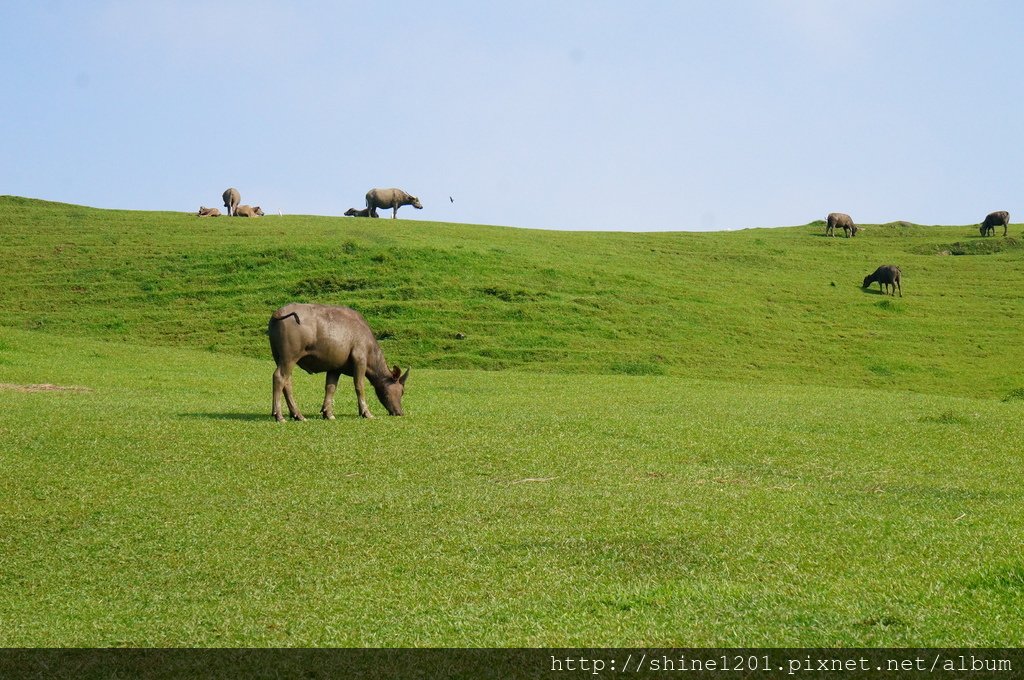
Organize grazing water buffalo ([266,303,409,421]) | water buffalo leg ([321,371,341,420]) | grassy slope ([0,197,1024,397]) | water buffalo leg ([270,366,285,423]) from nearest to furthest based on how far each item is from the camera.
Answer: grazing water buffalo ([266,303,409,421])
water buffalo leg ([270,366,285,423])
water buffalo leg ([321,371,341,420])
grassy slope ([0,197,1024,397])

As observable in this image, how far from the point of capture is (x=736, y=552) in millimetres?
10305

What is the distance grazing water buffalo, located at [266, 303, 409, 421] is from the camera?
63.2 ft

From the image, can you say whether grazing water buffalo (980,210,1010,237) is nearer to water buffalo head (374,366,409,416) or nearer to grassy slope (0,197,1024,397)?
grassy slope (0,197,1024,397)

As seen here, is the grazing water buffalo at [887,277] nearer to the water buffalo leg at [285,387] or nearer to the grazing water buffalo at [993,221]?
the grazing water buffalo at [993,221]

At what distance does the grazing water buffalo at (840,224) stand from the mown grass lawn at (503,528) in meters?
47.1

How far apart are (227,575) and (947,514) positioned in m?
7.66

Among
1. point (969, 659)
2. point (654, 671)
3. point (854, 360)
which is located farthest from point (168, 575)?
point (854, 360)

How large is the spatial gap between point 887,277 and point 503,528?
4276 cm

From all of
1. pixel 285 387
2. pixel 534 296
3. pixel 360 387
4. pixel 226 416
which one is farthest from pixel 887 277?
pixel 226 416

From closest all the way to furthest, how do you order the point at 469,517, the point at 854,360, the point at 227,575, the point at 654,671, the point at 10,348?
the point at 654,671 < the point at 227,575 < the point at 469,517 < the point at 10,348 < the point at 854,360

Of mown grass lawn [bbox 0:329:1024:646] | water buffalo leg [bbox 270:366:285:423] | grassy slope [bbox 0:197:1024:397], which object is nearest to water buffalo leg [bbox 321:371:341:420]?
mown grass lawn [bbox 0:329:1024:646]

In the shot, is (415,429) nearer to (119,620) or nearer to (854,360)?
(119,620)

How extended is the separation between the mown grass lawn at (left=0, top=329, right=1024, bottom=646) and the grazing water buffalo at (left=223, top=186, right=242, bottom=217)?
44427 millimetres

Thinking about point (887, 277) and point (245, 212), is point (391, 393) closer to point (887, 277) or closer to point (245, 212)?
point (887, 277)
